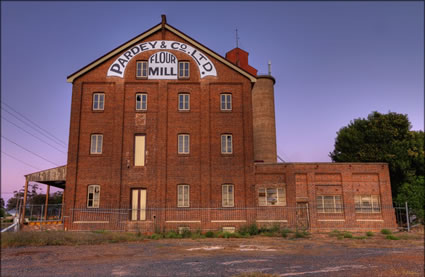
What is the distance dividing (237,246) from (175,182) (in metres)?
8.95

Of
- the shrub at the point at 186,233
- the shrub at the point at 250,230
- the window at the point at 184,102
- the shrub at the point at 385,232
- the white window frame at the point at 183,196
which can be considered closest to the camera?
the shrub at the point at 186,233

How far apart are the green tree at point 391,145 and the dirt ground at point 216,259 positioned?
1316cm

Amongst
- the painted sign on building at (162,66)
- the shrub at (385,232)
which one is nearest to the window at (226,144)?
the painted sign on building at (162,66)

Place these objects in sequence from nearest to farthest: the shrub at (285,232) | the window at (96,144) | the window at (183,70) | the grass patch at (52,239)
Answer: the grass patch at (52,239) → the shrub at (285,232) → the window at (96,144) → the window at (183,70)

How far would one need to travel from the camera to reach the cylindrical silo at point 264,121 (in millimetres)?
34781

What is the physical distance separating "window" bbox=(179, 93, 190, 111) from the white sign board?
179cm

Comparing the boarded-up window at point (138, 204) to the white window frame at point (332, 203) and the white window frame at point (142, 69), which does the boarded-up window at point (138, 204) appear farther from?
the white window frame at point (332, 203)

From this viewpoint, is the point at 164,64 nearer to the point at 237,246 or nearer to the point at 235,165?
the point at 235,165

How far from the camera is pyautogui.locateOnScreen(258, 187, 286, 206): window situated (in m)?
25.7

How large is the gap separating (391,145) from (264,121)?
36.8 ft

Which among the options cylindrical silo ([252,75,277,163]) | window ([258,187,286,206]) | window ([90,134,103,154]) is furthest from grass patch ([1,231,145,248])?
cylindrical silo ([252,75,277,163])

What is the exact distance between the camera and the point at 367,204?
86.5 feet

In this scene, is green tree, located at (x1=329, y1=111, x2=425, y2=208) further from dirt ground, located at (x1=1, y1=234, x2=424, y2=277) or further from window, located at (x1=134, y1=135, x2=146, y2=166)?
window, located at (x1=134, y1=135, x2=146, y2=166)

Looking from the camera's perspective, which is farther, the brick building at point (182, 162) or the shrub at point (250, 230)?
the brick building at point (182, 162)
